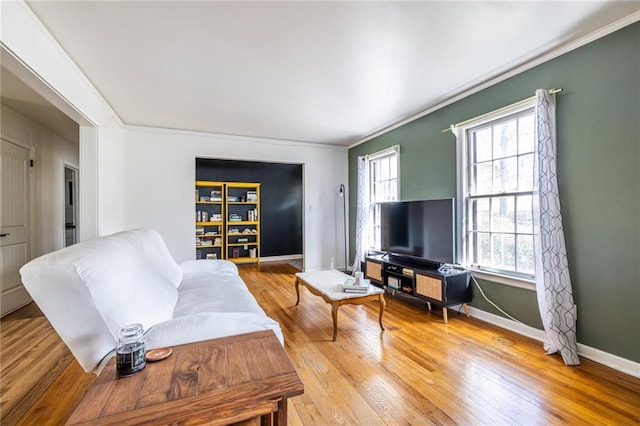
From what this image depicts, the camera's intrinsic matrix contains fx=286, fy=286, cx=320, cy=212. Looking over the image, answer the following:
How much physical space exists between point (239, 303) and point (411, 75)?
2.57m

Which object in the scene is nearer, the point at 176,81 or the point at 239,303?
the point at 239,303

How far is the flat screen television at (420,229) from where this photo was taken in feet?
10.4

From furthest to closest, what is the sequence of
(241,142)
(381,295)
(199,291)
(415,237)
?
(241,142) → (415,237) → (381,295) → (199,291)

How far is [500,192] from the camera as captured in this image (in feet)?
9.39

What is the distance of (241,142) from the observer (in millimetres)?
4879

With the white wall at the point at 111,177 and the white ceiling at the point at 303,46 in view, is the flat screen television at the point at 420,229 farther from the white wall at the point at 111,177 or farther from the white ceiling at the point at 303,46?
the white wall at the point at 111,177

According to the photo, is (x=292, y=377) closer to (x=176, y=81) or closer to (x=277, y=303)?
(x=277, y=303)

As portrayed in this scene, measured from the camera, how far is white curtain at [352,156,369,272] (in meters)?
4.81

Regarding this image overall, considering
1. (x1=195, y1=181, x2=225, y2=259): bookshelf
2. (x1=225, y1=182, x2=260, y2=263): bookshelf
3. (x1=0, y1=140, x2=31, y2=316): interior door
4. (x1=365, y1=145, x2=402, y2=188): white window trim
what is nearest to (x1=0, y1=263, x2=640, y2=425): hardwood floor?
(x1=0, y1=140, x2=31, y2=316): interior door

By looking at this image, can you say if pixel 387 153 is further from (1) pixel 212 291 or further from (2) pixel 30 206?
(2) pixel 30 206

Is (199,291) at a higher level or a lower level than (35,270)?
lower

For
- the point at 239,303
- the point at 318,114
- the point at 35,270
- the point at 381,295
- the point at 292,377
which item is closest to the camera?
the point at 292,377

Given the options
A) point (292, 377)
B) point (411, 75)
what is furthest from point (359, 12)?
point (292, 377)

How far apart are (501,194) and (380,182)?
2.09m
